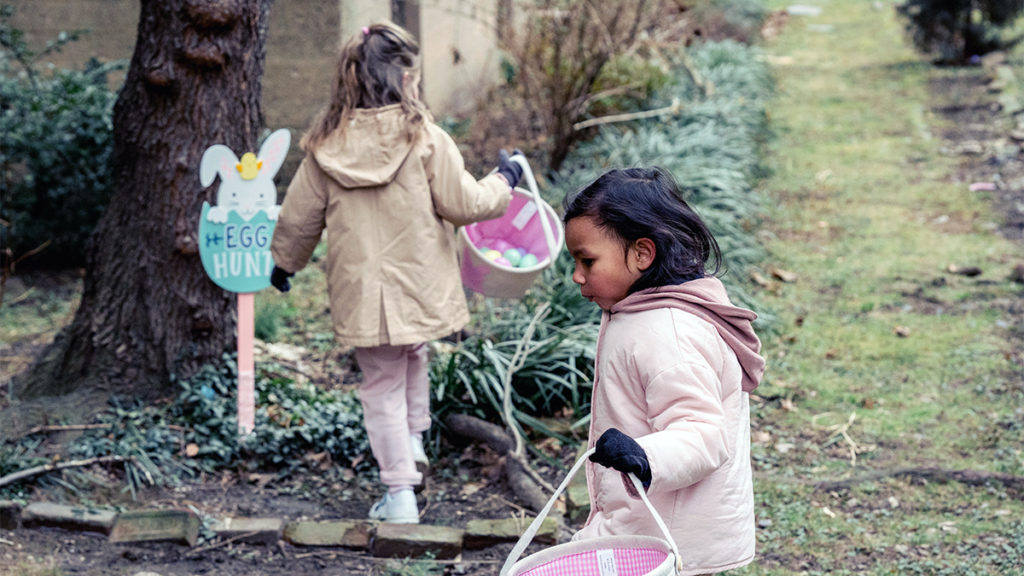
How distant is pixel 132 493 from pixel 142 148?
1492 mm

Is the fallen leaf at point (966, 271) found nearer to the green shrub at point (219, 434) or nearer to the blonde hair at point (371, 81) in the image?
the green shrub at point (219, 434)

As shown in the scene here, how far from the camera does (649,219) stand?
2213mm

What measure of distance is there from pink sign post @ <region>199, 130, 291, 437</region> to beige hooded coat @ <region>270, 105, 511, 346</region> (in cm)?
48

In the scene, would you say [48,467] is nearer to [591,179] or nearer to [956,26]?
[591,179]

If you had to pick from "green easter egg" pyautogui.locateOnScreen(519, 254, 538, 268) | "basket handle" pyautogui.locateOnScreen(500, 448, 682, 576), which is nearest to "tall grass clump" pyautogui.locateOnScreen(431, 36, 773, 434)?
"green easter egg" pyautogui.locateOnScreen(519, 254, 538, 268)

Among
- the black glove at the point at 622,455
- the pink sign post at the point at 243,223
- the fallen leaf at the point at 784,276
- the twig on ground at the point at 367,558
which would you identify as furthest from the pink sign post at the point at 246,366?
the fallen leaf at the point at 784,276

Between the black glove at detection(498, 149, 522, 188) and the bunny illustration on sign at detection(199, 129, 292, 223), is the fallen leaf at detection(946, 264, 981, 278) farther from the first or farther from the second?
the bunny illustration on sign at detection(199, 129, 292, 223)

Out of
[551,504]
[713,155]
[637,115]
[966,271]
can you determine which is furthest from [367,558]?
[637,115]

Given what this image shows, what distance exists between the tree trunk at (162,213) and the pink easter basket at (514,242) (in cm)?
117

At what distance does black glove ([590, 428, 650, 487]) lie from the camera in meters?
1.93

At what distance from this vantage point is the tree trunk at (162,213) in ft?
14.3

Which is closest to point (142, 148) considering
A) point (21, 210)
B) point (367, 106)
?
point (367, 106)

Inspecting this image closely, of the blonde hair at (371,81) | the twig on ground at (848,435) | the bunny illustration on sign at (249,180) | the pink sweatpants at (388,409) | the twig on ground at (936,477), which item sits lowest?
the twig on ground at (848,435)

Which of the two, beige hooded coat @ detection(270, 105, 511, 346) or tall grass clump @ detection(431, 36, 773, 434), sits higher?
beige hooded coat @ detection(270, 105, 511, 346)
